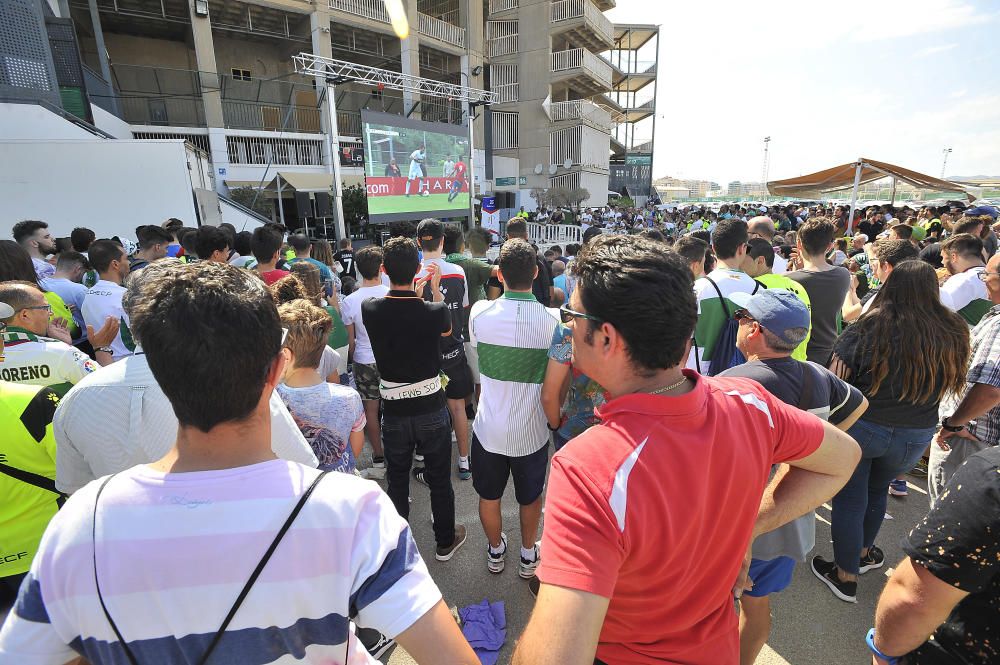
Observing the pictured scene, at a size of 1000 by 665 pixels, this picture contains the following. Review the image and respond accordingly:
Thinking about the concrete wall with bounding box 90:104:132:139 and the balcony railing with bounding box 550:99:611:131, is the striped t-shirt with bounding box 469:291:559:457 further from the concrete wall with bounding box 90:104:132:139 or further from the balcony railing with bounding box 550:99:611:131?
the balcony railing with bounding box 550:99:611:131

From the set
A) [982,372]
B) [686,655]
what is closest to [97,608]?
[686,655]

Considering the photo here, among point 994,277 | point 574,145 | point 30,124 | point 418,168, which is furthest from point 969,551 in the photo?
point 574,145

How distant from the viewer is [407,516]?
10.5ft

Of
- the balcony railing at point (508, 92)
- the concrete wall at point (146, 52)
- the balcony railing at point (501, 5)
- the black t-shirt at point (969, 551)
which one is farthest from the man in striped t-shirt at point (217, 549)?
the balcony railing at point (501, 5)

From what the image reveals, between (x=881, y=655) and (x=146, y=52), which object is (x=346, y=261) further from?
(x=146, y=52)

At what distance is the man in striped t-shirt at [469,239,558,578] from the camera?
2.58m

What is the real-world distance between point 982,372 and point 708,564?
2169 millimetres

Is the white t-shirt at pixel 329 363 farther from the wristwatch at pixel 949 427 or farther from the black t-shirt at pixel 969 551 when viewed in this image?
the wristwatch at pixel 949 427

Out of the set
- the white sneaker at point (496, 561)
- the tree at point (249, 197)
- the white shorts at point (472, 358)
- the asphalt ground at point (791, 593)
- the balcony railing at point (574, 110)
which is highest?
the balcony railing at point (574, 110)

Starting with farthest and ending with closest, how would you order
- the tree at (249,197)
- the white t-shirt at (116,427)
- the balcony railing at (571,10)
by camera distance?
the balcony railing at (571,10)
the tree at (249,197)
the white t-shirt at (116,427)

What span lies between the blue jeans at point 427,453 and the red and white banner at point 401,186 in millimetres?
9911

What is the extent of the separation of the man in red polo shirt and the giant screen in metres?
11.5

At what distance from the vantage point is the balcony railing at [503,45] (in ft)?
82.7

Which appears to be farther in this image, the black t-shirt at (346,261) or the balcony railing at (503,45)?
the balcony railing at (503,45)
